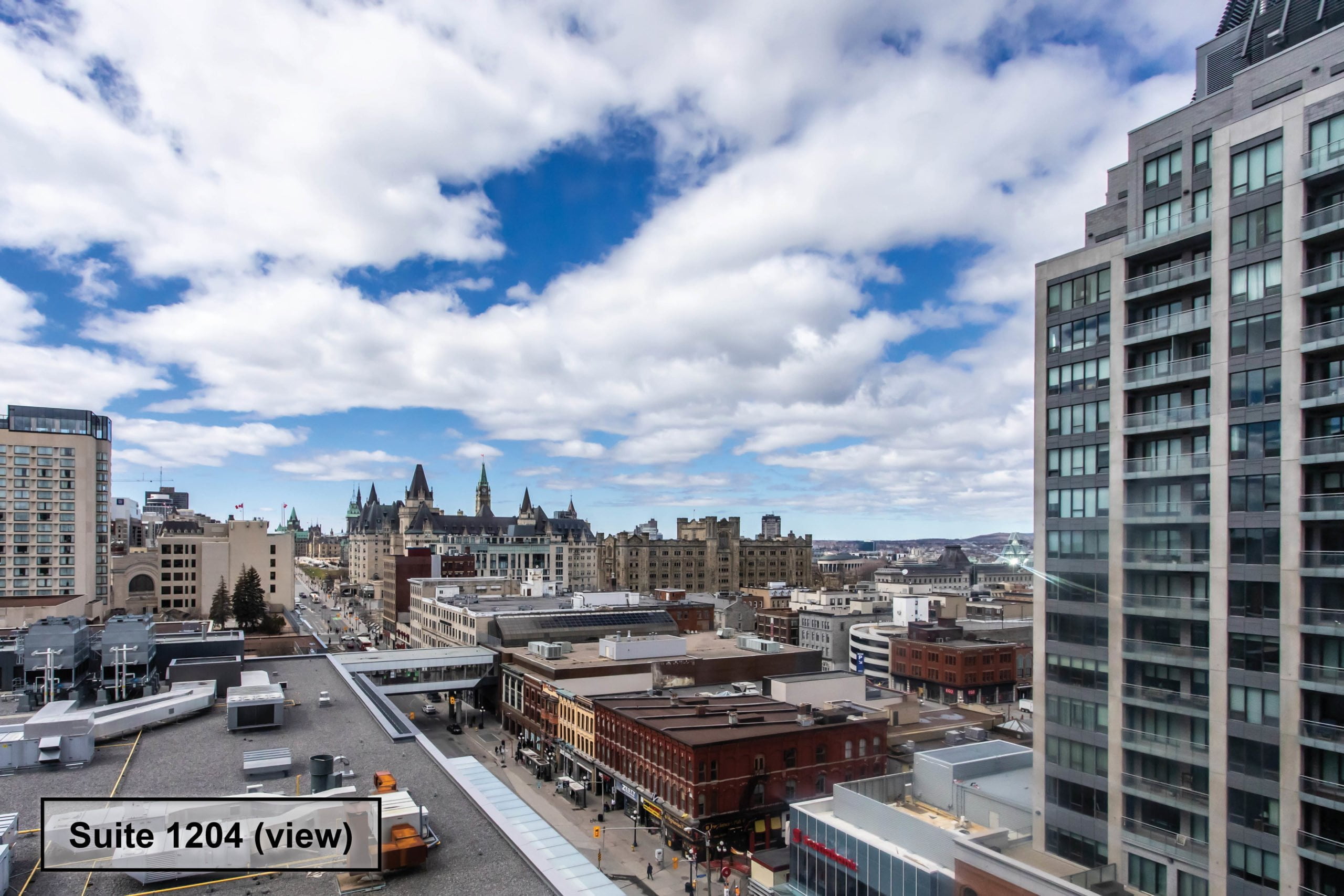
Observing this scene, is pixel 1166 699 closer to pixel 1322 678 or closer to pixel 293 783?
pixel 1322 678

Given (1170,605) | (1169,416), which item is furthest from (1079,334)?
(1170,605)

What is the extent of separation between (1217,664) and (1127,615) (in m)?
4.04

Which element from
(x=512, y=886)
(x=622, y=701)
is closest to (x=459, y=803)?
(x=512, y=886)

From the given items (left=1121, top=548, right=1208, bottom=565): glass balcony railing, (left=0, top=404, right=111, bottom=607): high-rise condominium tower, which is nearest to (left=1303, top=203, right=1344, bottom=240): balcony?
(left=1121, top=548, right=1208, bottom=565): glass balcony railing

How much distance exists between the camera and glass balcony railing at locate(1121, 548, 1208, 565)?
109 feet

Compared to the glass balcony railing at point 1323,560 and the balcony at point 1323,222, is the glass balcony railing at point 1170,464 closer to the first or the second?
the glass balcony railing at point 1323,560

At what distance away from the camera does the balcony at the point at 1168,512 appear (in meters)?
33.3

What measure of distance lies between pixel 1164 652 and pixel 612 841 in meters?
39.5

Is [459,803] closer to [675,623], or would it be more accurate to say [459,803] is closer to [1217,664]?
[1217,664]

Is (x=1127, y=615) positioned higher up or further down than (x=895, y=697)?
higher up

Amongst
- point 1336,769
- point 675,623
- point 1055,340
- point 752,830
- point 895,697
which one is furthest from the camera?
point 675,623

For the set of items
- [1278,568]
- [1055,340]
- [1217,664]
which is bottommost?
[1217,664]

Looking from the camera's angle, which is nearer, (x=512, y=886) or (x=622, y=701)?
(x=512, y=886)

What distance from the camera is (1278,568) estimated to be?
1198 inches
